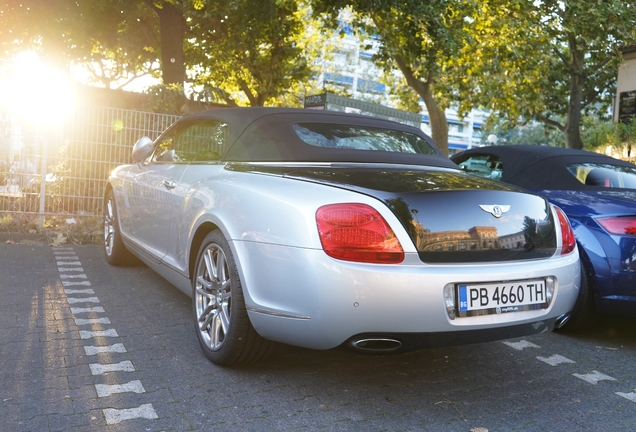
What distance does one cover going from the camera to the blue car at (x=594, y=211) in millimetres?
4188

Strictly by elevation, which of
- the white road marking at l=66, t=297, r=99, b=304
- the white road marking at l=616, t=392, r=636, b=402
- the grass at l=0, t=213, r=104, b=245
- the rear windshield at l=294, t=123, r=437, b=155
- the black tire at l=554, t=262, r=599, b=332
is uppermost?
the rear windshield at l=294, t=123, r=437, b=155

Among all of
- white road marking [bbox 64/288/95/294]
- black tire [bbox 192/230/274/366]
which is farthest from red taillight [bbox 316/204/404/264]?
white road marking [bbox 64/288/95/294]

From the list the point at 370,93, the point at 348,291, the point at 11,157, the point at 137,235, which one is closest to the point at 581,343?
the point at 348,291

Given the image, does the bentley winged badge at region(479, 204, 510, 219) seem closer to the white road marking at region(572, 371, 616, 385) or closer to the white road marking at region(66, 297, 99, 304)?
the white road marking at region(572, 371, 616, 385)

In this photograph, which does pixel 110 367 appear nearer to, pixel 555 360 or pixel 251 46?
pixel 555 360

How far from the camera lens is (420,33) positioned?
1423 centimetres

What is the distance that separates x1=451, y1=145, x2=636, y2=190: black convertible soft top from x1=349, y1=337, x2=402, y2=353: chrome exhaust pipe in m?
2.66

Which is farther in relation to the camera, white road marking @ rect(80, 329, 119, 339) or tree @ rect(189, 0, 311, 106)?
tree @ rect(189, 0, 311, 106)

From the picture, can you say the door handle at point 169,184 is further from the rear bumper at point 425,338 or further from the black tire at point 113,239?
the rear bumper at point 425,338

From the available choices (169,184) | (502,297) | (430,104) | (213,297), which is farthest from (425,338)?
(430,104)

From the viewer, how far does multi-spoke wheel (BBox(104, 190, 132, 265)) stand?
6207mm

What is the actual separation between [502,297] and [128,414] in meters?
1.79

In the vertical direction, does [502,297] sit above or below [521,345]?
above

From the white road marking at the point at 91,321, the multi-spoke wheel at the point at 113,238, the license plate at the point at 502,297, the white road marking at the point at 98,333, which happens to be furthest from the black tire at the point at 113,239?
the license plate at the point at 502,297
